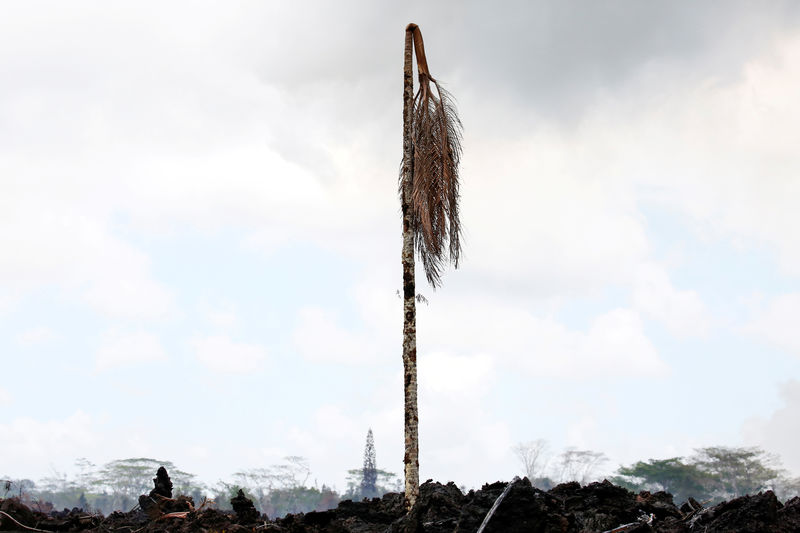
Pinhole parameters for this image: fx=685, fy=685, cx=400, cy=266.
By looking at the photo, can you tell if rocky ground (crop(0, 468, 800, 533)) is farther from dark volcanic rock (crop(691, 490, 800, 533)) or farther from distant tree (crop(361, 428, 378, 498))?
distant tree (crop(361, 428, 378, 498))

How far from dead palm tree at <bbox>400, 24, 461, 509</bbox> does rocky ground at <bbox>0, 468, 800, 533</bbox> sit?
352 cm

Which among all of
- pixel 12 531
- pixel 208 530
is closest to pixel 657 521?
pixel 208 530

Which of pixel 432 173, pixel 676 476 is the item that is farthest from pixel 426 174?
pixel 676 476

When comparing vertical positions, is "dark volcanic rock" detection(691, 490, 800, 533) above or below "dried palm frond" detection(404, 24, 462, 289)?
below

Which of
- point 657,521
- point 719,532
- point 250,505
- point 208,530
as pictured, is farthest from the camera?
point 250,505

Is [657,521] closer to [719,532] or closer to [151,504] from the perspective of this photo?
[719,532]

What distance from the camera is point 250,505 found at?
1152 cm

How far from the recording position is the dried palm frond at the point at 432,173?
41.1ft

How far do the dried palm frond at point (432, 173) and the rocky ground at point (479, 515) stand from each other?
4.31m

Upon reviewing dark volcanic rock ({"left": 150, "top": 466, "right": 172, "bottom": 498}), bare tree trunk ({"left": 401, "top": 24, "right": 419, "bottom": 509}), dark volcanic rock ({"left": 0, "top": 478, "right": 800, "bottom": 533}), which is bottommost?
dark volcanic rock ({"left": 0, "top": 478, "right": 800, "bottom": 533})

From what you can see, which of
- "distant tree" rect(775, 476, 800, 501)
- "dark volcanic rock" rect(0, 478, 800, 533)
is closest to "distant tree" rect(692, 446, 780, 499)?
"distant tree" rect(775, 476, 800, 501)

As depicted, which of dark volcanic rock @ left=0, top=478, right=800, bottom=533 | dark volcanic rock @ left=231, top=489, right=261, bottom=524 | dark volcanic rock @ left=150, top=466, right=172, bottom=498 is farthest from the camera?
dark volcanic rock @ left=150, top=466, right=172, bottom=498

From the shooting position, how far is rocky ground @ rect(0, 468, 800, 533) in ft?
24.8

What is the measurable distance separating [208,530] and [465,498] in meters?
3.94
